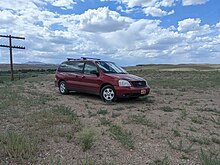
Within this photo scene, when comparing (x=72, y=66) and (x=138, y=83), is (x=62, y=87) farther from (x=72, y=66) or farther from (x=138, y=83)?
(x=138, y=83)

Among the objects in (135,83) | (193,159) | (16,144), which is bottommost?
(193,159)

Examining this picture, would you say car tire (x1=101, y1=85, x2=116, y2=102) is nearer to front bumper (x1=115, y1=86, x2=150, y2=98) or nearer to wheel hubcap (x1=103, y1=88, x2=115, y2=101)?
wheel hubcap (x1=103, y1=88, x2=115, y2=101)

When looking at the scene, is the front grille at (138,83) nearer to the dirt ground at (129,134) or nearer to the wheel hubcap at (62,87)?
→ the dirt ground at (129,134)

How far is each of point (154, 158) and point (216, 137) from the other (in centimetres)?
Result: 210

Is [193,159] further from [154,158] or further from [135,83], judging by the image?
[135,83]

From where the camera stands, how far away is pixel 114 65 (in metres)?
11.7

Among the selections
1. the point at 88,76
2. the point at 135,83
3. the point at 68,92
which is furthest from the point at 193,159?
the point at 68,92

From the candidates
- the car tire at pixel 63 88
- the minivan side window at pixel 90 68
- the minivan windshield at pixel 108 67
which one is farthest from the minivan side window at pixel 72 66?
the minivan windshield at pixel 108 67

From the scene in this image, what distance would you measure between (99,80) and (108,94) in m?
0.70

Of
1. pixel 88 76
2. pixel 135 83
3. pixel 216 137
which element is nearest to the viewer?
pixel 216 137

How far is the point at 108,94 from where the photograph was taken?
10.4 metres

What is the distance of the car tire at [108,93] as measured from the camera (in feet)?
33.6

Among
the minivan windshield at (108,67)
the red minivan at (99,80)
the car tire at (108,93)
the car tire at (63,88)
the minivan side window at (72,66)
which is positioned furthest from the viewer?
the car tire at (63,88)

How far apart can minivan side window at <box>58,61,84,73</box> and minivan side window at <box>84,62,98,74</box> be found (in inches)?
12.6
